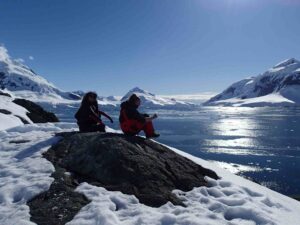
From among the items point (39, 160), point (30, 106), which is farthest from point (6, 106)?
point (39, 160)

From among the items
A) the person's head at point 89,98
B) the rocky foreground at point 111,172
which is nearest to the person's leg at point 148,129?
the rocky foreground at point 111,172

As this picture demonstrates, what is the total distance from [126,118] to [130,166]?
130 inches

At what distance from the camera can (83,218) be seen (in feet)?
26.7

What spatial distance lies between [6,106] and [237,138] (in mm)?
55709

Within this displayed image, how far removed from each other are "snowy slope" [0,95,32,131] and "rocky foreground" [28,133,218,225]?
14.1 meters

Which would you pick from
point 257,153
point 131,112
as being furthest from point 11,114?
point 257,153

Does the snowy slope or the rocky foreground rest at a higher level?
the snowy slope

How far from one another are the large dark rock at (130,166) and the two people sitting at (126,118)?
75cm

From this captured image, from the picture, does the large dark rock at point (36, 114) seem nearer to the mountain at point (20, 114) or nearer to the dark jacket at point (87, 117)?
the mountain at point (20, 114)

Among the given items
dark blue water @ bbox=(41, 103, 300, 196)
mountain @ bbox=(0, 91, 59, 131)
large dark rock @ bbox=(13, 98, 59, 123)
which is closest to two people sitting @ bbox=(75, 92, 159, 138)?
mountain @ bbox=(0, 91, 59, 131)

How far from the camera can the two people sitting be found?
13.4 m

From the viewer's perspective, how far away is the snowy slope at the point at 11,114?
25.3 meters

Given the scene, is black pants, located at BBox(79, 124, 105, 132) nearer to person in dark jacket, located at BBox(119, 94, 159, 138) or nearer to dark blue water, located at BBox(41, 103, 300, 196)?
person in dark jacket, located at BBox(119, 94, 159, 138)

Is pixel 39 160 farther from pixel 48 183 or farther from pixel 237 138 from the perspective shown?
pixel 237 138
